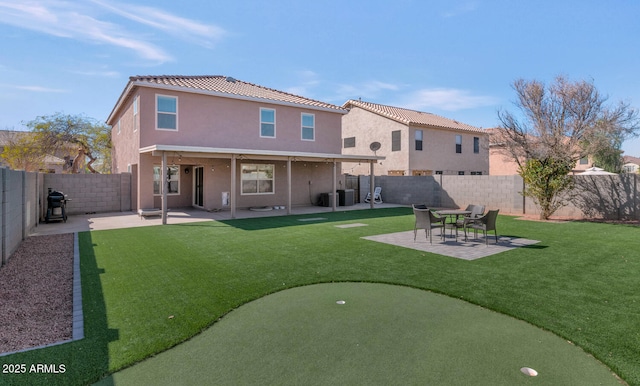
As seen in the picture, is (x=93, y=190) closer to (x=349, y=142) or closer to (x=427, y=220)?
(x=427, y=220)

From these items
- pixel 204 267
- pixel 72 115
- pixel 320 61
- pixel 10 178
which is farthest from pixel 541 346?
pixel 72 115

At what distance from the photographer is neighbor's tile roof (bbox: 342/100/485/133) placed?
23578 mm

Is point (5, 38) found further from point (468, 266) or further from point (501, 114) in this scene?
point (501, 114)

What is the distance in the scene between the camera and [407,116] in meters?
25.3

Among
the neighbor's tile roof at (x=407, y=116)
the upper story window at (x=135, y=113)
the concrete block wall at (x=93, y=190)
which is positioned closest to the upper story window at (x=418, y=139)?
the neighbor's tile roof at (x=407, y=116)

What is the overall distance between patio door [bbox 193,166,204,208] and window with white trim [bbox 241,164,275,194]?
1.96 metres

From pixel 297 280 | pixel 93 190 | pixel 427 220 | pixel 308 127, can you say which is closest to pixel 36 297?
pixel 297 280

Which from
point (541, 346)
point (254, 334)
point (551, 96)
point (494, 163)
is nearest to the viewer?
point (541, 346)

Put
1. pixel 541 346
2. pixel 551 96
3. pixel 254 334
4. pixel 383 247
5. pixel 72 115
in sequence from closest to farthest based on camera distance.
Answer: pixel 541 346 < pixel 254 334 < pixel 383 247 < pixel 551 96 < pixel 72 115

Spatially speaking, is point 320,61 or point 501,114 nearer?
point 501,114

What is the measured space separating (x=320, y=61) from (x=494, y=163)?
914 inches

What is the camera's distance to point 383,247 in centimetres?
791

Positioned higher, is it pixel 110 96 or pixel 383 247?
pixel 110 96

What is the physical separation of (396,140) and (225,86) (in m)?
12.5
